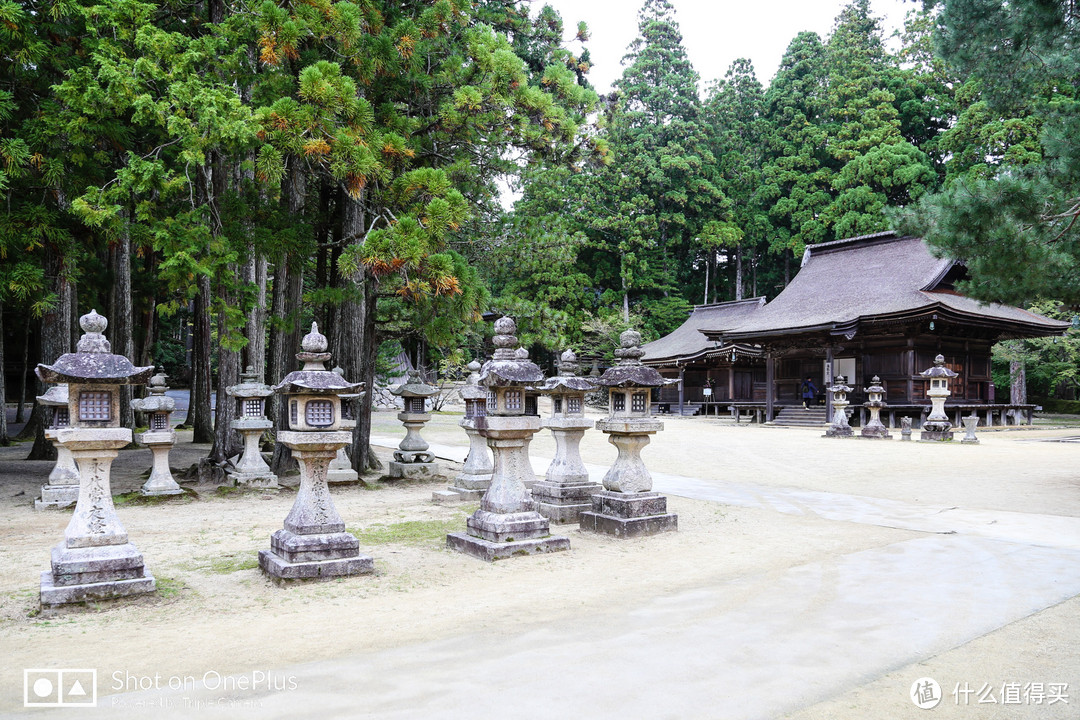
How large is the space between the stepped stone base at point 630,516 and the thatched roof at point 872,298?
1765 centimetres

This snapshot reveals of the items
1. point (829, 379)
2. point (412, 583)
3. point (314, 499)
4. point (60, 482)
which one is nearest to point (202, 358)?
point (60, 482)

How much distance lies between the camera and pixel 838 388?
20.2 metres

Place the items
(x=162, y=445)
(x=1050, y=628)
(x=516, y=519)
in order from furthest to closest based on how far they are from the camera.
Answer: (x=162, y=445) → (x=516, y=519) → (x=1050, y=628)

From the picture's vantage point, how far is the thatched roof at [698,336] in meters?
32.6

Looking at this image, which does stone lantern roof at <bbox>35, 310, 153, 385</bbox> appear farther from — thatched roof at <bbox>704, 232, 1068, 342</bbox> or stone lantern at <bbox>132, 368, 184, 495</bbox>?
thatched roof at <bbox>704, 232, 1068, 342</bbox>

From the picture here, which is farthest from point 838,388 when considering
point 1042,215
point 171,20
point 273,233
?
point 171,20

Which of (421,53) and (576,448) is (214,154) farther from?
(576,448)

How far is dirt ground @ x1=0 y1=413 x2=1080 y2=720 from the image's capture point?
3.67m

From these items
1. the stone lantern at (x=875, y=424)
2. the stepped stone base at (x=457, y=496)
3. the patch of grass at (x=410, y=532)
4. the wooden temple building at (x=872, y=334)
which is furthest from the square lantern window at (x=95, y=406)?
the wooden temple building at (x=872, y=334)

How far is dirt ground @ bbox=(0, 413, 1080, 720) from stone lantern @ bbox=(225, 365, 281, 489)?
1.24ft

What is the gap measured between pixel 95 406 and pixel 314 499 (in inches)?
69.6

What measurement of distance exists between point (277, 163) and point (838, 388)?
17.1 metres

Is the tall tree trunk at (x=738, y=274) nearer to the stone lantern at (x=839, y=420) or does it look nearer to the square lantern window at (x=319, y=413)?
the stone lantern at (x=839, y=420)

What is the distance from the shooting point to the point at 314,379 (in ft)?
19.5
